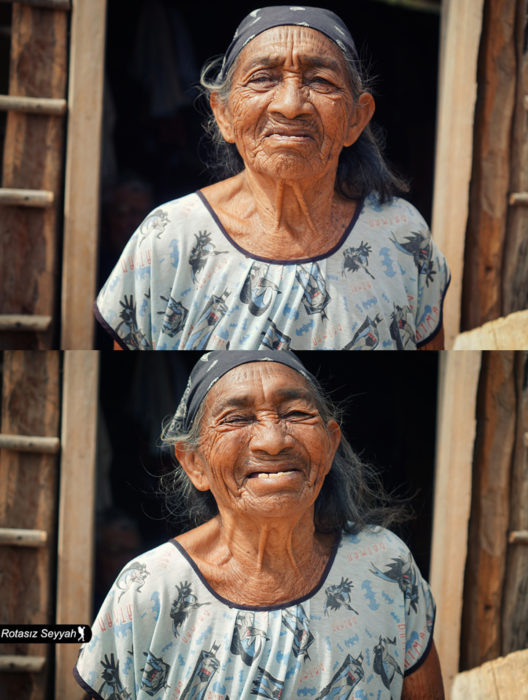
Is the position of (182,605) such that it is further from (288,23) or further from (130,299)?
(288,23)

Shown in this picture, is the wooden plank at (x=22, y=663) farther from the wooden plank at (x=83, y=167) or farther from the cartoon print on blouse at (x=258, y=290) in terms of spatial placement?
the cartoon print on blouse at (x=258, y=290)

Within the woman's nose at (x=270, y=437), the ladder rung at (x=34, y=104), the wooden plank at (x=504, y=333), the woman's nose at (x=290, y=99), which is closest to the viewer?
the woman's nose at (x=290, y=99)

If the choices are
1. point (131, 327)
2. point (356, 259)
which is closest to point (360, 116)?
point (356, 259)

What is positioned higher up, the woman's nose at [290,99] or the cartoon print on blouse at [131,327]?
the woman's nose at [290,99]

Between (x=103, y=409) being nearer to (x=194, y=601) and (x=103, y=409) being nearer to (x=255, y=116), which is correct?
(x=194, y=601)

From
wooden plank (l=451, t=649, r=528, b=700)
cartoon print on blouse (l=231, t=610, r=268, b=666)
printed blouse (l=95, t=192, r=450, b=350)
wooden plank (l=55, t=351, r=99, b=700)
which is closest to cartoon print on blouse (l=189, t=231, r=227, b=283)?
printed blouse (l=95, t=192, r=450, b=350)

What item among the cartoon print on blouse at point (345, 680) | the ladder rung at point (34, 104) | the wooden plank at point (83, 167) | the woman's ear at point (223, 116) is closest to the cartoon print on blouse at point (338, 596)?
the cartoon print on blouse at point (345, 680)

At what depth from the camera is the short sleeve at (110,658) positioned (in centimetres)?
180

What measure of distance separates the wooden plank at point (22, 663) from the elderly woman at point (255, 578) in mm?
137

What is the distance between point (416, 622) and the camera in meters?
1.88

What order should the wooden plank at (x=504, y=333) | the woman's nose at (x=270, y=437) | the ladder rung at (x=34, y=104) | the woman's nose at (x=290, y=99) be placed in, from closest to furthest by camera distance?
the woman's nose at (x=290, y=99)
the woman's nose at (x=270, y=437)
the ladder rung at (x=34, y=104)
the wooden plank at (x=504, y=333)

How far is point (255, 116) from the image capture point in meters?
1.64

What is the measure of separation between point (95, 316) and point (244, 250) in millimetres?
364

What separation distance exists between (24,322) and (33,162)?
1.15ft
